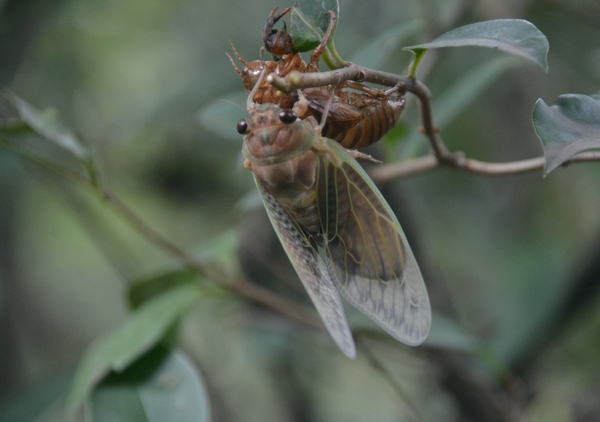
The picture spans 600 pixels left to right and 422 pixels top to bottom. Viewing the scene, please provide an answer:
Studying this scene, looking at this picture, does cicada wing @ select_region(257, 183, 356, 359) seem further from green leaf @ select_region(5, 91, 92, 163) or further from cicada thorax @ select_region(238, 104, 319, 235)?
green leaf @ select_region(5, 91, 92, 163)

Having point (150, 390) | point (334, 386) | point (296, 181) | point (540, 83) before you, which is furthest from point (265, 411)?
point (296, 181)

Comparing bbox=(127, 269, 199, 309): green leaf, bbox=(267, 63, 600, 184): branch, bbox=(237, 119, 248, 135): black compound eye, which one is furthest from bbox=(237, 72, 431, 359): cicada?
bbox=(127, 269, 199, 309): green leaf

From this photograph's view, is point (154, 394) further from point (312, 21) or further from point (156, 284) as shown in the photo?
point (312, 21)

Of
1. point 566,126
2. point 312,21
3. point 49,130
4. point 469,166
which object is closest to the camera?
point 566,126

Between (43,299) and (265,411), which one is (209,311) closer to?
(265,411)

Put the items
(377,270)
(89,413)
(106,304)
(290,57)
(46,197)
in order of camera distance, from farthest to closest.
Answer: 1. (106,304)
2. (46,197)
3. (89,413)
4. (377,270)
5. (290,57)

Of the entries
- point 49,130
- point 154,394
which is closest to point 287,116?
point 49,130
